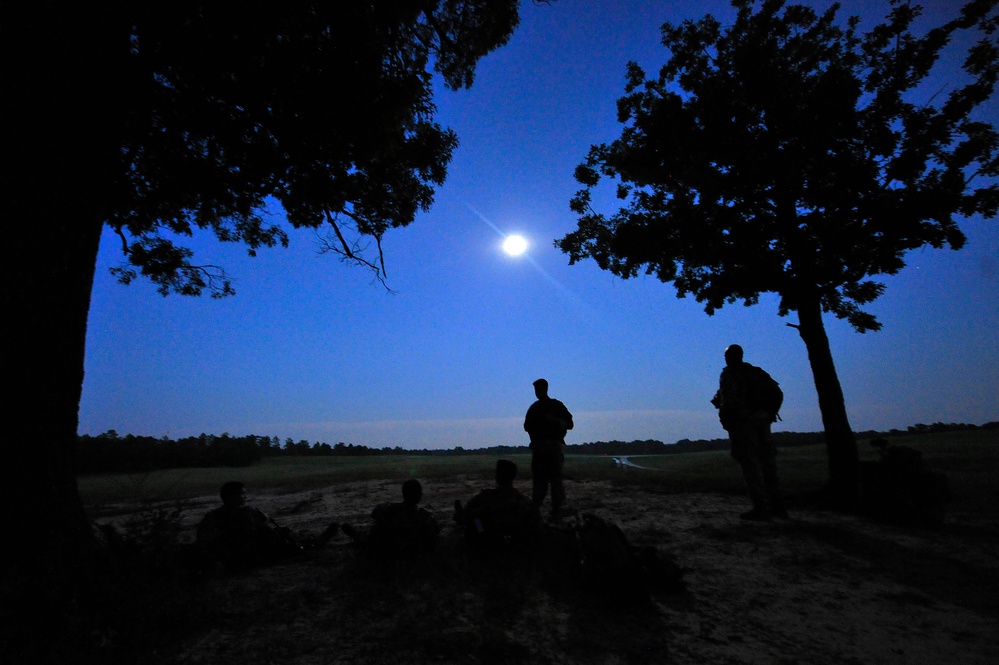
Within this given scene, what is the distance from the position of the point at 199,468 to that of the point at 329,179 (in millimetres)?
16649

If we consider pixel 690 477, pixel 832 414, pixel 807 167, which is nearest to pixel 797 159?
pixel 807 167

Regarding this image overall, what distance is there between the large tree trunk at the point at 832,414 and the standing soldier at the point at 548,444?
476 cm

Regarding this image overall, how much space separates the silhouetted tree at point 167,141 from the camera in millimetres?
3654

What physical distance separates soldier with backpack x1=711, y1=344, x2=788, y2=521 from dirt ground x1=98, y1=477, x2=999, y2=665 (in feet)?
2.87

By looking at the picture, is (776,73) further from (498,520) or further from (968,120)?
(498,520)

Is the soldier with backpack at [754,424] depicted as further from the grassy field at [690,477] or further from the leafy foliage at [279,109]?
the leafy foliage at [279,109]

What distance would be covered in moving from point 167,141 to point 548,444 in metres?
7.45

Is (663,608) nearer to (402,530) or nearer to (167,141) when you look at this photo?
(402,530)

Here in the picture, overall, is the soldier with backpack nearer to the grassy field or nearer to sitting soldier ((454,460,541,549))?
the grassy field

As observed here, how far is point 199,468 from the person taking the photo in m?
17.9

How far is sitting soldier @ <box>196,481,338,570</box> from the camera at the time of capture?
4527 mm

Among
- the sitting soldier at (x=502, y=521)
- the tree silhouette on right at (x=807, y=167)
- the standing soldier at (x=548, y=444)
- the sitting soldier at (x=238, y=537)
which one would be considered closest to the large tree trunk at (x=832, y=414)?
the tree silhouette on right at (x=807, y=167)

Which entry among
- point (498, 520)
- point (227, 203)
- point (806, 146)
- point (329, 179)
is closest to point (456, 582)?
point (498, 520)

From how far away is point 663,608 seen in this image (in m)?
3.53
